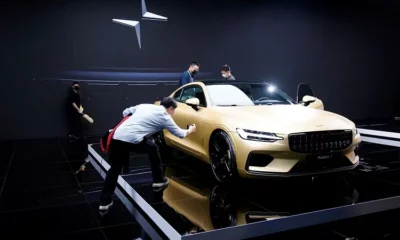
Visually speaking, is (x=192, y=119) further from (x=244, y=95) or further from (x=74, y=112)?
(x=74, y=112)

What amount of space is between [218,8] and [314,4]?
341 centimetres

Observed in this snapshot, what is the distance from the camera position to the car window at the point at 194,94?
5.10 meters

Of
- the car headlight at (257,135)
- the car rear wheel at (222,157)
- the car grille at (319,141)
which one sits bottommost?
the car rear wheel at (222,157)

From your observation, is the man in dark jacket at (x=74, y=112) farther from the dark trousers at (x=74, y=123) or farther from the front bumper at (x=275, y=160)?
the front bumper at (x=275, y=160)

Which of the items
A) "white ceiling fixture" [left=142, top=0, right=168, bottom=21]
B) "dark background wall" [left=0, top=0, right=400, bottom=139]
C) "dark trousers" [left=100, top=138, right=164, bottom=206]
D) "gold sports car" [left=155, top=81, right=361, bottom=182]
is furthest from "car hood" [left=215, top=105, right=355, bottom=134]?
"white ceiling fixture" [left=142, top=0, right=168, bottom=21]

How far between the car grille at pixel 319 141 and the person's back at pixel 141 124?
139cm

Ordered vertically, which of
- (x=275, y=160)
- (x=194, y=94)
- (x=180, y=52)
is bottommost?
(x=275, y=160)

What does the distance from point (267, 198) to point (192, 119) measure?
1.63 m

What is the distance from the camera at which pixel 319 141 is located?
396 centimetres

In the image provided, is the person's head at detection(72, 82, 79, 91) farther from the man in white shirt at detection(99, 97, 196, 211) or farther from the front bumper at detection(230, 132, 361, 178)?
the front bumper at detection(230, 132, 361, 178)

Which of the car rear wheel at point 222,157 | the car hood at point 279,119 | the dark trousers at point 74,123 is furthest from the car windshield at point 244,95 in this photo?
the dark trousers at point 74,123

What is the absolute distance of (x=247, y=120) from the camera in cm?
415

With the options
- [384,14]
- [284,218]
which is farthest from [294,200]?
[384,14]

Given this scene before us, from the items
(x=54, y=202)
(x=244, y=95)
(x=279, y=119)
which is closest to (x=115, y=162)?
(x=54, y=202)
